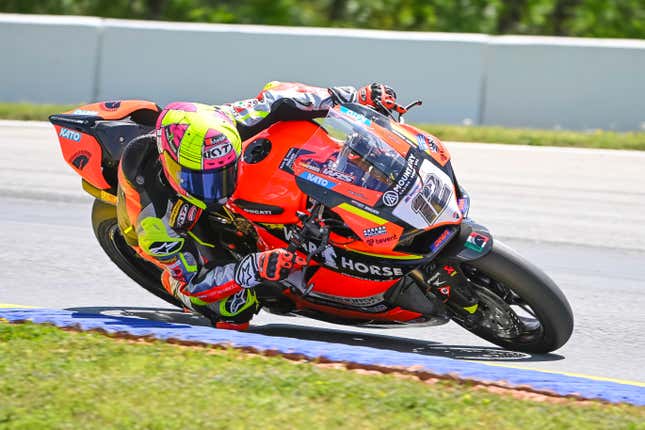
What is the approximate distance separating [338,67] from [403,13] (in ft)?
18.9

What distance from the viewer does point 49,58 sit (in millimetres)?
13344

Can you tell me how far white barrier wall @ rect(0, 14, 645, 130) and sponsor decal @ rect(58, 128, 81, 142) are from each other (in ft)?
22.2

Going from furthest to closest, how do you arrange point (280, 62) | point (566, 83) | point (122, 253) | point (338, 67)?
point (280, 62) → point (338, 67) → point (566, 83) → point (122, 253)

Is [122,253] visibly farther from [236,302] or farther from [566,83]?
[566,83]

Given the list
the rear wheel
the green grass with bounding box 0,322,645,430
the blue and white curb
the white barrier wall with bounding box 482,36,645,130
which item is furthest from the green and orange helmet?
the white barrier wall with bounding box 482,36,645,130

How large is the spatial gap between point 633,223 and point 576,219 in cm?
46

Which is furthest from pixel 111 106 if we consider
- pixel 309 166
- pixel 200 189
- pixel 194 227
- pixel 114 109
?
pixel 309 166

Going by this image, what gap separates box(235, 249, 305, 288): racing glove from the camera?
196 inches

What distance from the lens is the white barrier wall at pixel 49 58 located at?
13195 millimetres

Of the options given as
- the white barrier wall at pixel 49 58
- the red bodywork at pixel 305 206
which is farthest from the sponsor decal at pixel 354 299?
the white barrier wall at pixel 49 58

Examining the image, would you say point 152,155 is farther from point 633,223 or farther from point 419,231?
point 633,223

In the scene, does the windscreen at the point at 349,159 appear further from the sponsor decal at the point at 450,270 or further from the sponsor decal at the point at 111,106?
the sponsor decal at the point at 111,106

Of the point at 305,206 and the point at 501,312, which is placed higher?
the point at 305,206

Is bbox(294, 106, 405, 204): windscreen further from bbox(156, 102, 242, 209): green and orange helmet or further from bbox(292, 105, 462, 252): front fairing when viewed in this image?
bbox(156, 102, 242, 209): green and orange helmet
